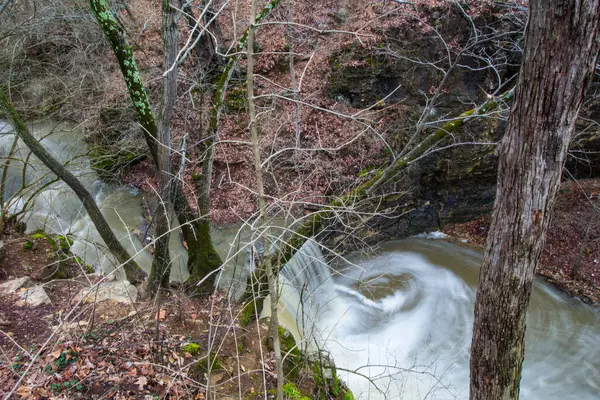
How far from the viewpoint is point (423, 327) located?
324 inches

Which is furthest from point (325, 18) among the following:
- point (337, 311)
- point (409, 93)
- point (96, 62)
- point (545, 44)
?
point (545, 44)

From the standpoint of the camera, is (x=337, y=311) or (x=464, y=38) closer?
(x=337, y=311)

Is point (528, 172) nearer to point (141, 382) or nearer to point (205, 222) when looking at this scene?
point (141, 382)

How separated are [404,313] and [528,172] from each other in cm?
646

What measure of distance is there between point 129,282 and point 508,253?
5643 millimetres

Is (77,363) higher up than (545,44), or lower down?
lower down

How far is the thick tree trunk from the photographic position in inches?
94.6

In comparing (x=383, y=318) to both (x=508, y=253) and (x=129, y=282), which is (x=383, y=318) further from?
(x=508, y=253)

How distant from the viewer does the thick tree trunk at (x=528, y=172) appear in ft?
7.88

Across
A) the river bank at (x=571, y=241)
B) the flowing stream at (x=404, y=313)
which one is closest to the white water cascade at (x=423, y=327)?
the flowing stream at (x=404, y=313)

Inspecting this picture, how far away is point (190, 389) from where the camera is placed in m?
3.79

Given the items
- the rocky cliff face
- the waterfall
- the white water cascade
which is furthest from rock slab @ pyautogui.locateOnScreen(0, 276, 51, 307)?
the rocky cliff face

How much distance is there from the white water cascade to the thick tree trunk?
3.63m

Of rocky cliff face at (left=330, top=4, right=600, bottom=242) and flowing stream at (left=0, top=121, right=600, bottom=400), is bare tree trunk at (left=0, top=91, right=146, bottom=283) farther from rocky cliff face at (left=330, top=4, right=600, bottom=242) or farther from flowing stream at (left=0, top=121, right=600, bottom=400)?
rocky cliff face at (left=330, top=4, right=600, bottom=242)
